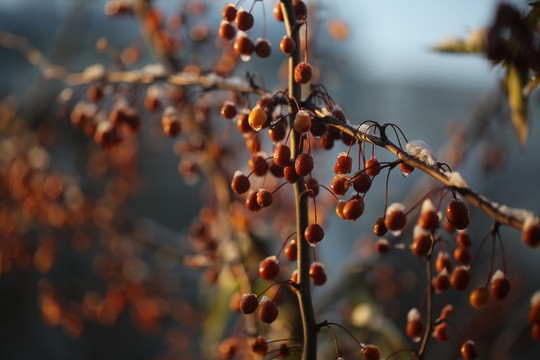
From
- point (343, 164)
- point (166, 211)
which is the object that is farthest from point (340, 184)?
point (166, 211)

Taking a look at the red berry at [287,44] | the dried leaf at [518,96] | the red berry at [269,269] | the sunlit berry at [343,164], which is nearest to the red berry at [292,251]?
the red berry at [269,269]

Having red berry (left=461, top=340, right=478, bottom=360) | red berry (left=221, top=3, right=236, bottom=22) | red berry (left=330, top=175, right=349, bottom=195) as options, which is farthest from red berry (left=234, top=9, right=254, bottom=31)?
red berry (left=461, top=340, right=478, bottom=360)

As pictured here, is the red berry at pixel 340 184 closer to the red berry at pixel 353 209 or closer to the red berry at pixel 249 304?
the red berry at pixel 353 209

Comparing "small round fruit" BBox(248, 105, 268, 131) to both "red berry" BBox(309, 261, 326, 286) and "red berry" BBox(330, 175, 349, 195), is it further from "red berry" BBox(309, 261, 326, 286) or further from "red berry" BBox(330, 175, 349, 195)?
"red berry" BBox(309, 261, 326, 286)

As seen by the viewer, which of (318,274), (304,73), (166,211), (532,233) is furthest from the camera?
(166,211)

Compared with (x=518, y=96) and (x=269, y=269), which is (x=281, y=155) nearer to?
(x=269, y=269)

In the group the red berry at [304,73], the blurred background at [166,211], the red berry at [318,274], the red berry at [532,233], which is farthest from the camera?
the blurred background at [166,211]
